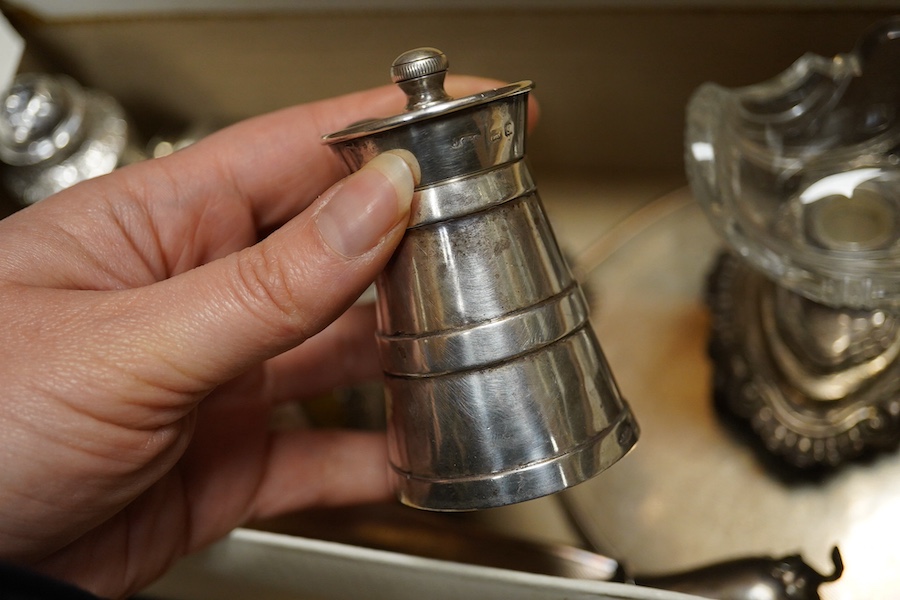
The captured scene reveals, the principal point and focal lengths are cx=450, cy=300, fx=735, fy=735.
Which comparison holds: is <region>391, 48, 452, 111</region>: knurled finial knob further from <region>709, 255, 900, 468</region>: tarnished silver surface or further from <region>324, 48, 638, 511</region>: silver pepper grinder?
<region>709, 255, 900, 468</region>: tarnished silver surface

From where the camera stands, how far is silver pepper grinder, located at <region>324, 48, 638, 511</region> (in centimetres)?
35

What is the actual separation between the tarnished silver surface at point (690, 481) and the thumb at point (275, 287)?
1.10 feet

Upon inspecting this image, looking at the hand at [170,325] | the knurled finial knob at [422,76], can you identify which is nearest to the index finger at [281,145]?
the hand at [170,325]

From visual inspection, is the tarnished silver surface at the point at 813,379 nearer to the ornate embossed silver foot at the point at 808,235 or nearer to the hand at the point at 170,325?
the ornate embossed silver foot at the point at 808,235

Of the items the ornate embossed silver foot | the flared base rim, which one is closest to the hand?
the flared base rim

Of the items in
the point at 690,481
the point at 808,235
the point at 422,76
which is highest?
the point at 422,76

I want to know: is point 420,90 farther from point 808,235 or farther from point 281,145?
point 808,235

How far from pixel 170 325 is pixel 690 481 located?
1.42 feet

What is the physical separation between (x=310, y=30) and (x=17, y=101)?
0.27 metres

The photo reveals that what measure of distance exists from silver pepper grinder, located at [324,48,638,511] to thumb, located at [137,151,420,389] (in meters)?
0.02

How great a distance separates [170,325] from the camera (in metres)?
0.37

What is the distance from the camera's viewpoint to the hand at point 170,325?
374mm

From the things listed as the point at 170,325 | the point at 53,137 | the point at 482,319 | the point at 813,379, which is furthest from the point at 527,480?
the point at 53,137

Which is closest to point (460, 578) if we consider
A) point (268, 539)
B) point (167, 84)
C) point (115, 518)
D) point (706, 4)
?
point (268, 539)
